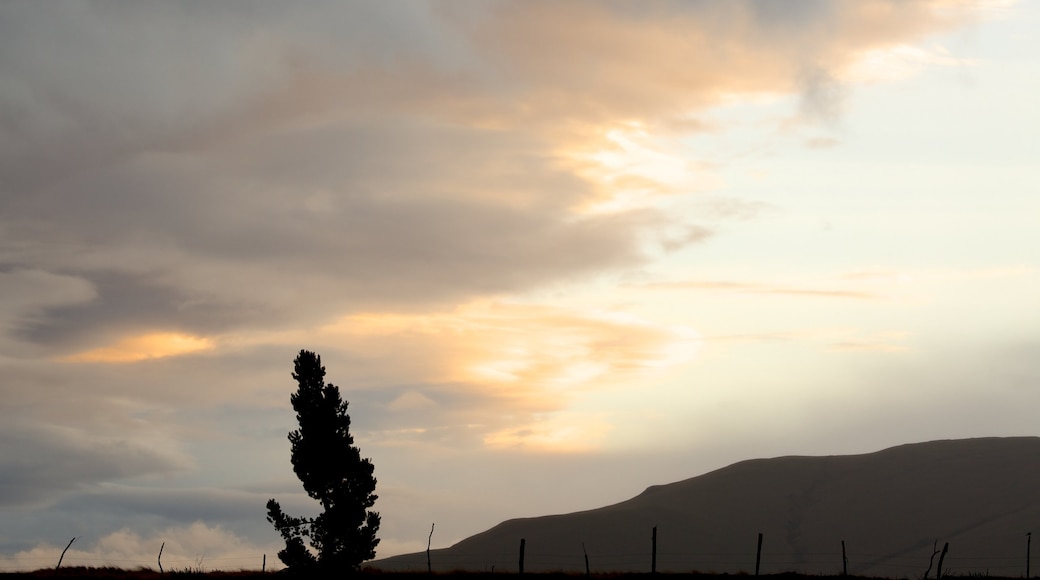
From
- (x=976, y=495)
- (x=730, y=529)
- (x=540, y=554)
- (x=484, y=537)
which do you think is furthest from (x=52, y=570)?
(x=976, y=495)

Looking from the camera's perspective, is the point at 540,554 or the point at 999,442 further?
the point at 999,442

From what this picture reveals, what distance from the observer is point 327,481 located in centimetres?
5259

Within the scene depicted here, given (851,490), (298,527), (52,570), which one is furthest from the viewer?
(851,490)

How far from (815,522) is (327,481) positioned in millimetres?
101249

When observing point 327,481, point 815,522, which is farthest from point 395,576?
point 815,522

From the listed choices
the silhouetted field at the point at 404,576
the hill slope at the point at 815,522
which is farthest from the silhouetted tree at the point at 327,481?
the hill slope at the point at 815,522

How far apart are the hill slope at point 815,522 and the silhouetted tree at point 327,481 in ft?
196

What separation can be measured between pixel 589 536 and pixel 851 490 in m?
43.5

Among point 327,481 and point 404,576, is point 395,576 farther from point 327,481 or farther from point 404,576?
point 327,481

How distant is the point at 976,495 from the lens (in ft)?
448

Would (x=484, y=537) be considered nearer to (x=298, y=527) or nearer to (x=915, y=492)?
(x=915, y=492)

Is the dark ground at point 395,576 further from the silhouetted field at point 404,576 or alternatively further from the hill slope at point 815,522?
the hill slope at point 815,522

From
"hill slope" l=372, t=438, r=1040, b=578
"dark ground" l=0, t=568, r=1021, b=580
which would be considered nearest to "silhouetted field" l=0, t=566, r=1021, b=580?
"dark ground" l=0, t=568, r=1021, b=580

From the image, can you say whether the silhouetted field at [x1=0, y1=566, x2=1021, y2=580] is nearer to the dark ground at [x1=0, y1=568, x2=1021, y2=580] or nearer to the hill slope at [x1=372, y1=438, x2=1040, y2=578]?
the dark ground at [x1=0, y1=568, x2=1021, y2=580]
